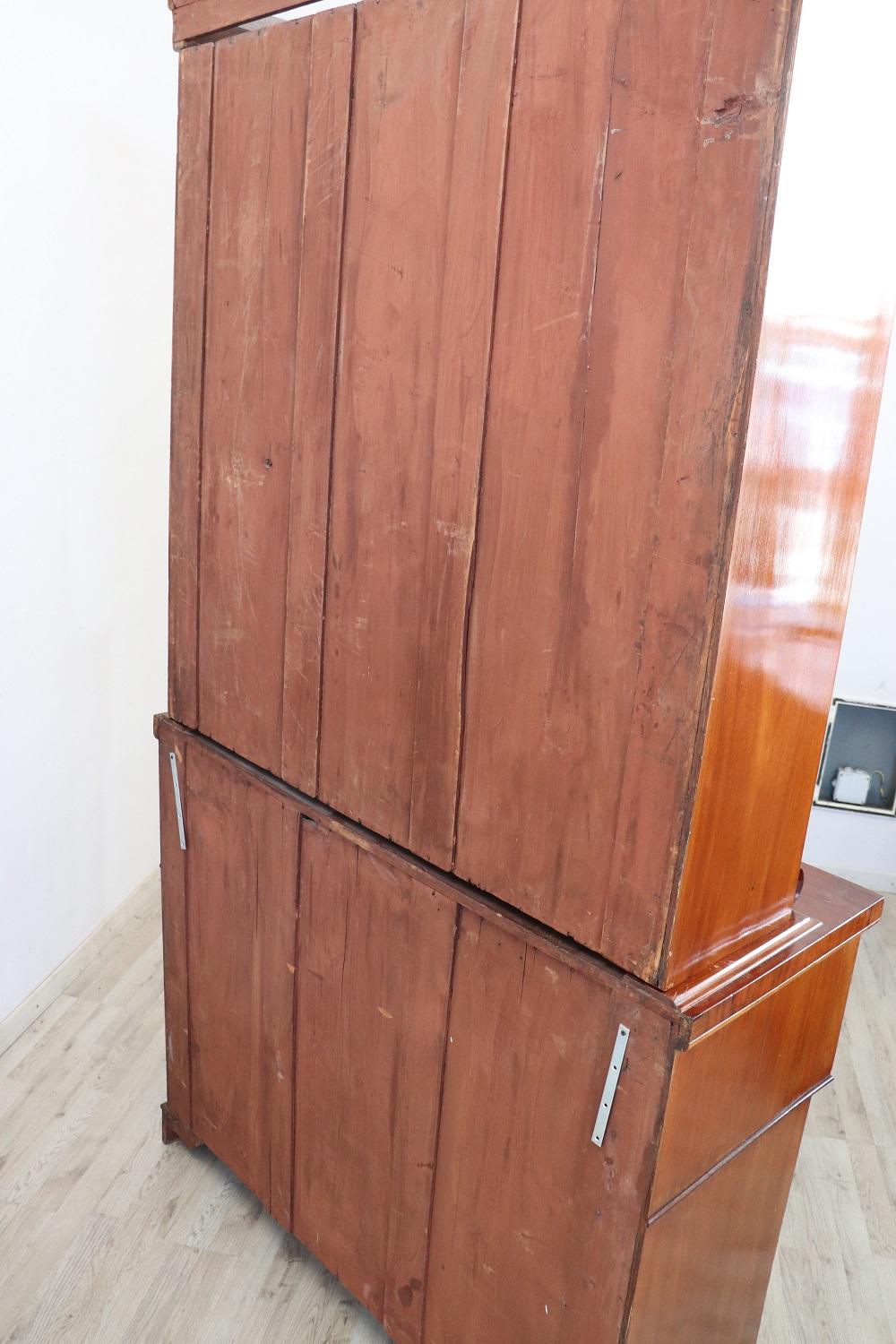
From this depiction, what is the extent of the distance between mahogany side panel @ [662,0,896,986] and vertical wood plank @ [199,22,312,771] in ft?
2.31

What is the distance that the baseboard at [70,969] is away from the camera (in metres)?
2.28

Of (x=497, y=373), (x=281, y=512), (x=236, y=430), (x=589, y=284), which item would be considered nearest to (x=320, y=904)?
(x=281, y=512)

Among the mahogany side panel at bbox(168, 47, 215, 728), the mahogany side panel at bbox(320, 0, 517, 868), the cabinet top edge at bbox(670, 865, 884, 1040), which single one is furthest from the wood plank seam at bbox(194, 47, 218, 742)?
the cabinet top edge at bbox(670, 865, 884, 1040)

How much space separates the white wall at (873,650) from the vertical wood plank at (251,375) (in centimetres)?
212

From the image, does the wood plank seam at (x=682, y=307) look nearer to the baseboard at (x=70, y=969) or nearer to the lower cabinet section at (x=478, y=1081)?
the lower cabinet section at (x=478, y=1081)

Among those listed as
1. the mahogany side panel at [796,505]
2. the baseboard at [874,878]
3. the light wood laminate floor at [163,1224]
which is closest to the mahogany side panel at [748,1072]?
the mahogany side panel at [796,505]

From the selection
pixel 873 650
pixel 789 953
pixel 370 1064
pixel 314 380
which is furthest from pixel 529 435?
pixel 873 650

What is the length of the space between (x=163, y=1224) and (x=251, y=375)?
4.88 ft

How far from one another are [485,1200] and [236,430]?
1.15m

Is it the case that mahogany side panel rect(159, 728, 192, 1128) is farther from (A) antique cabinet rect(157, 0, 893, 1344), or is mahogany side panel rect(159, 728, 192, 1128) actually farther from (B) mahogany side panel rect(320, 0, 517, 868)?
(B) mahogany side panel rect(320, 0, 517, 868)

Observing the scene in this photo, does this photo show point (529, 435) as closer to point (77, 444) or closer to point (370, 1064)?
point (370, 1064)

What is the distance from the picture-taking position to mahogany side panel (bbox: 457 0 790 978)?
0.93 meters

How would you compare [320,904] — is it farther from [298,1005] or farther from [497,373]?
[497,373]

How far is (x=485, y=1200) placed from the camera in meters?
1.36
